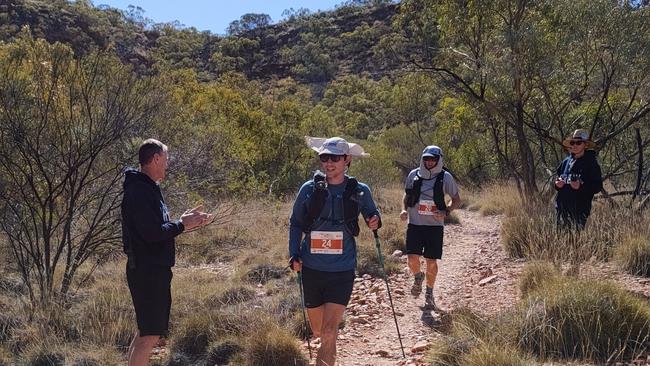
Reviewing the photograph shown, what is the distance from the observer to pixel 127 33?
→ 74.6 meters

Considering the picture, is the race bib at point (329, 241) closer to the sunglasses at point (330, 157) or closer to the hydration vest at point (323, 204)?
the hydration vest at point (323, 204)

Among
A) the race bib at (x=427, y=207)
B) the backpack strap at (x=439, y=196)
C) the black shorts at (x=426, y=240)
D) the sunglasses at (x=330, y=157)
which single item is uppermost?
the sunglasses at (x=330, y=157)

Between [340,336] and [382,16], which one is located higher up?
[382,16]

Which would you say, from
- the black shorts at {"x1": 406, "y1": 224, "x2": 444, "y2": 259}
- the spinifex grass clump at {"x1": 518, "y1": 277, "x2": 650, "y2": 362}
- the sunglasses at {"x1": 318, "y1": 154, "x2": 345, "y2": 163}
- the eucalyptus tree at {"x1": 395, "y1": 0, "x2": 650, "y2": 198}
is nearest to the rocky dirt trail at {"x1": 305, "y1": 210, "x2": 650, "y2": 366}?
the spinifex grass clump at {"x1": 518, "y1": 277, "x2": 650, "y2": 362}

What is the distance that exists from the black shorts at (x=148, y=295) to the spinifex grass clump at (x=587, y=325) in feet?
9.01

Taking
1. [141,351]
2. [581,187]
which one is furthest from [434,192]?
[141,351]

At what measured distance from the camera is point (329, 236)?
13.5 ft

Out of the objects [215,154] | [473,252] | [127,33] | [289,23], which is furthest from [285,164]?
[289,23]

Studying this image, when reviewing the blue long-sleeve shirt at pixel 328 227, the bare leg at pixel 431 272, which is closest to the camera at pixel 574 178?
the bare leg at pixel 431 272

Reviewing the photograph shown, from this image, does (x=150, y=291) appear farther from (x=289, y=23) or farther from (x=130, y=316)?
(x=289, y=23)

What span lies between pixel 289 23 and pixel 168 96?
8606 cm

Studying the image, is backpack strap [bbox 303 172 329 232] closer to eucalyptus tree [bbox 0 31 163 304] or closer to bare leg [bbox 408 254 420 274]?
bare leg [bbox 408 254 420 274]

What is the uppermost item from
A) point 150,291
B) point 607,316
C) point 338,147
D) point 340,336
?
point 338,147

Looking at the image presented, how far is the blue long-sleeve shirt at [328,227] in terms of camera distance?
4.12 metres
